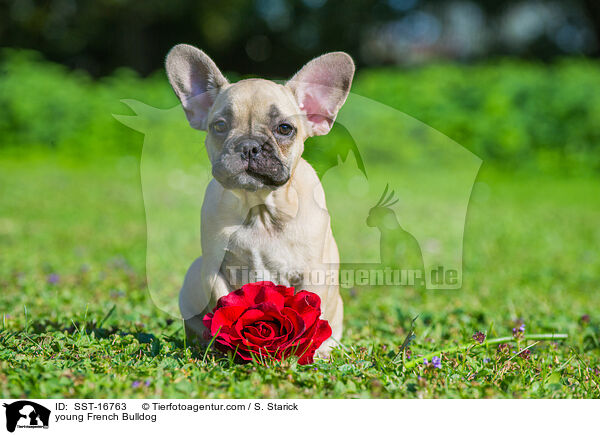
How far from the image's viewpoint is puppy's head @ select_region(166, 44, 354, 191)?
2578 mm

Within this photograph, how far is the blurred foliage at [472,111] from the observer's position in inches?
447

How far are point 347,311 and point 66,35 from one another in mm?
21587

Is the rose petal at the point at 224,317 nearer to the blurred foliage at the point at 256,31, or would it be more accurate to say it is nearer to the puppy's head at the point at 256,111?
the puppy's head at the point at 256,111

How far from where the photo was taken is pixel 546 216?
8.31m

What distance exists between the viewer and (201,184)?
3158 millimetres

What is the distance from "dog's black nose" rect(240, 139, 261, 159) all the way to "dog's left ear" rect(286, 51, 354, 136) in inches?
15.2

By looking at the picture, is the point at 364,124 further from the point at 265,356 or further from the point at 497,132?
the point at 497,132

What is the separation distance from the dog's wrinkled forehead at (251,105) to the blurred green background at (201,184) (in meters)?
0.29

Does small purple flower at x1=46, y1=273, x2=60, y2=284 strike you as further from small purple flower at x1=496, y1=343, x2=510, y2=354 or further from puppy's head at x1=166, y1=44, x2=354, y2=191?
small purple flower at x1=496, y1=343, x2=510, y2=354

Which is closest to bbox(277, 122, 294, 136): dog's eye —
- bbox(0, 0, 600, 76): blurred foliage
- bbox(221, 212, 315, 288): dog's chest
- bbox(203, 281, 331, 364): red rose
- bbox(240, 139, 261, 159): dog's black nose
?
bbox(240, 139, 261, 159): dog's black nose

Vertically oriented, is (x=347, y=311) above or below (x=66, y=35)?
below

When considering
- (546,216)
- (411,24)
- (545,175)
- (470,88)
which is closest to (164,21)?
(411,24)

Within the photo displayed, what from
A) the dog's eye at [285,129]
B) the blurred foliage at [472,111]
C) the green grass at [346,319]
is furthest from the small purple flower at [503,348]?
the blurred foliage at [472,111]
